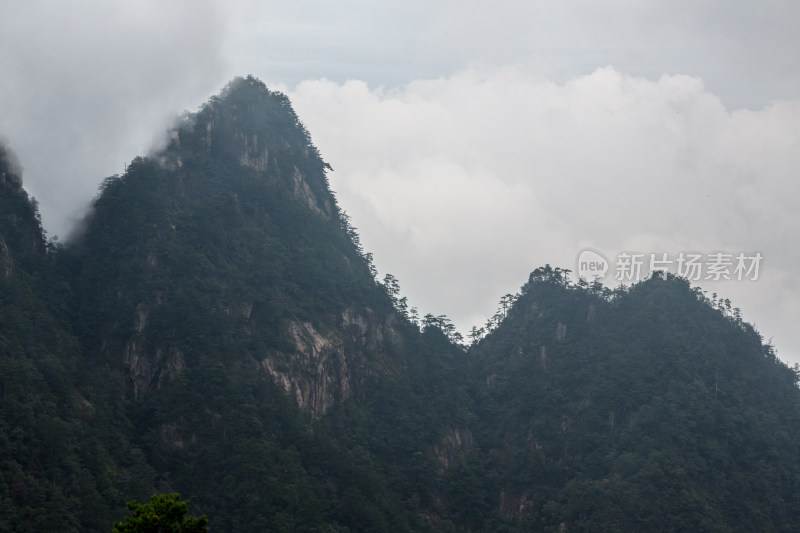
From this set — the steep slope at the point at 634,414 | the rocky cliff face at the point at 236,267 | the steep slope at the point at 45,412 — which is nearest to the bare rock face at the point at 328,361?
the rocky cliff face at the point at 236,267

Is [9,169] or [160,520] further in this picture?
[9,169]

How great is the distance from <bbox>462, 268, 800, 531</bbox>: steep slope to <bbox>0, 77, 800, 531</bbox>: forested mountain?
311 mm

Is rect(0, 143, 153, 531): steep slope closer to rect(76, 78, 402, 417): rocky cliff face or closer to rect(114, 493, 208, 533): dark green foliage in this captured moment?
rect(76, 78, 402, 417): rocky cliff face

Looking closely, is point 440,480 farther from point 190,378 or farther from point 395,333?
point 190,378

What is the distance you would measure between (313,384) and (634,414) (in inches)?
1587

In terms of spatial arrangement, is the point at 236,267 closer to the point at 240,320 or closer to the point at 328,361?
the point at 240,320

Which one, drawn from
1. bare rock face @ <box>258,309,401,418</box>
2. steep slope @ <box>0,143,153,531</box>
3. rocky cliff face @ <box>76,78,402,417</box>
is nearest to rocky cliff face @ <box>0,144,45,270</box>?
steep slope @ <box>0,143,153,531</box>

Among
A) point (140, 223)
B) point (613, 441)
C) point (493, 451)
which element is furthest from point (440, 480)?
point (140, 223)

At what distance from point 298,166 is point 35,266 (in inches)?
1844

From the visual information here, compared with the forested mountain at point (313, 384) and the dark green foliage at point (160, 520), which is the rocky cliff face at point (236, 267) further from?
the dark green foliage at point (160, 520)

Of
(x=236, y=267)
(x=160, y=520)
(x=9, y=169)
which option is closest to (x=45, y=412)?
(x=9, y=169)

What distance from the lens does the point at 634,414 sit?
11594 centimetres

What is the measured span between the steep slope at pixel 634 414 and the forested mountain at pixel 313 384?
1.02 ft

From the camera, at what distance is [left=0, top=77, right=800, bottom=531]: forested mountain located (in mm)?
92625
